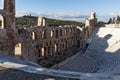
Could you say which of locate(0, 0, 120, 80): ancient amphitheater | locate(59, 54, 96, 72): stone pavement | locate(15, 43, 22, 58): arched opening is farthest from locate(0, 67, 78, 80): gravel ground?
locate(59, 54, 96, 72): stone pavement

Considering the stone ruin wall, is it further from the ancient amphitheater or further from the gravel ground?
the gravel ground

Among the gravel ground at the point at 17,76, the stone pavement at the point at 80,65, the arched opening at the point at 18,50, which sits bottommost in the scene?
the stone pavement at the point at 80,65

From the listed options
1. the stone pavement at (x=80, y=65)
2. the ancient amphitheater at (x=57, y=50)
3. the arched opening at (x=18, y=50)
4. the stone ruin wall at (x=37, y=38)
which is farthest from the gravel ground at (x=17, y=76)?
the stone pavement at (x=80, y=65)

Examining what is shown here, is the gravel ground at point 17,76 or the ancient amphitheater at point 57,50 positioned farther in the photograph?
the ancient amphitheater at point 57,50

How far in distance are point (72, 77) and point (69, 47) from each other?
30322 mm

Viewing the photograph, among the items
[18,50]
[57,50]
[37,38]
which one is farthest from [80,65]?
[18,50]

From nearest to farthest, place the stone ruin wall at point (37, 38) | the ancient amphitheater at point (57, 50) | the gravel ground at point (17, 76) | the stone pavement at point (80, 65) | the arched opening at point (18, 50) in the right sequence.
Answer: the gravel ground at point (17, 76) < the ancient amphitheater at point (57, 50) < the stone ruin wall at point (37, 38) < the arched opening at point (18, 50) < the stone pavement at point (80, 65)

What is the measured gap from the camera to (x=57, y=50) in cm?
3394

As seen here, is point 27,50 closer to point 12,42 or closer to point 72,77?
point 12,42

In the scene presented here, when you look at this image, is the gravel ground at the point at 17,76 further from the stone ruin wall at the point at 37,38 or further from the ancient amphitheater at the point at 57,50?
the stone ruin wall at the point at 37,38

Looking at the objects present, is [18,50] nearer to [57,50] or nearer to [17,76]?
[57,50]

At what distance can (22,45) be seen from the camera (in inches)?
870

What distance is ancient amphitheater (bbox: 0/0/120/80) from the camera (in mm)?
8938

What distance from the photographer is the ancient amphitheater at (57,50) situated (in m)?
8.94
